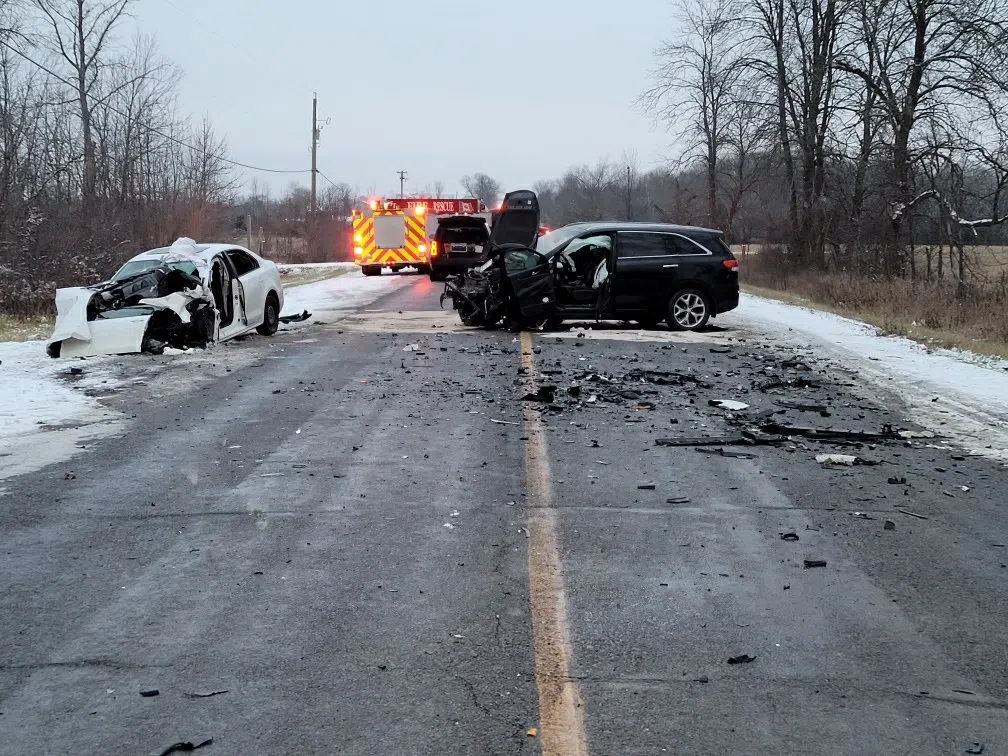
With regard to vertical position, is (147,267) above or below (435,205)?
below

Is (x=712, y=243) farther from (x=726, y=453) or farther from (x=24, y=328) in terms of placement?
(x=24, y=328)

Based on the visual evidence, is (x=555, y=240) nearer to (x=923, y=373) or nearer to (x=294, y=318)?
(x=294, y=318)

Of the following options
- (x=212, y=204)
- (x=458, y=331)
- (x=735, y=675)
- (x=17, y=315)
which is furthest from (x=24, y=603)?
(x=212, y=204)

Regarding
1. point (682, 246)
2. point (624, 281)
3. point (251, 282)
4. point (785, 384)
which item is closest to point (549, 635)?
point (785, 384)

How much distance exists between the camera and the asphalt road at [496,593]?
3215 mm

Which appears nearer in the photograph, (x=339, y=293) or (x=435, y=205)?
(x=339, y=293)

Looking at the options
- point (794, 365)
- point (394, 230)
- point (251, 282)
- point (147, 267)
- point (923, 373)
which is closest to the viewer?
point (923, 373)

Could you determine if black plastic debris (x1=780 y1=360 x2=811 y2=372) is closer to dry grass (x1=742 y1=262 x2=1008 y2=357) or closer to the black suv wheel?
dry grass (x1=742 y1=262 x2=1008 y2=357)

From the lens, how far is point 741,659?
146 inches

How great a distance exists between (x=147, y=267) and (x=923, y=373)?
35.5 feet

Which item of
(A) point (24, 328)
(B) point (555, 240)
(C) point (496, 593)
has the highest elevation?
(B) point (555, 240)

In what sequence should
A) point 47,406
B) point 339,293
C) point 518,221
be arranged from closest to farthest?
point 47,406
point 518,221
point 339,293

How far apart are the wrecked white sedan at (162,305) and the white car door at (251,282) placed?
17 mm

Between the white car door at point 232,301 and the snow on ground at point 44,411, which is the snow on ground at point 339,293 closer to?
the white car door at point 232,301
